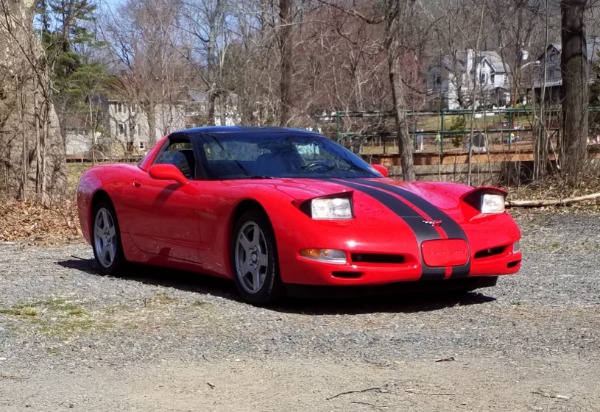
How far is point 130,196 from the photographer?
7.85m

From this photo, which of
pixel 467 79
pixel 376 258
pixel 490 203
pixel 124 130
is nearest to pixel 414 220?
pixel 376 258

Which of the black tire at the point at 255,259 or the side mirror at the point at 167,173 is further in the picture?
the side mirror at the point at 167,173

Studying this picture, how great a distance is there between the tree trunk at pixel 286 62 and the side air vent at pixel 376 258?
53.3 feet

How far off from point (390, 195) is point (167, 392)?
2.78 metres

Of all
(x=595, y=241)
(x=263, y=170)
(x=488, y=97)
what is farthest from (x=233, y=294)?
(x=488, y=97)

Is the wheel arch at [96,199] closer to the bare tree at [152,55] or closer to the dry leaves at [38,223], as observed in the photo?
the dry leaves at [38,223]

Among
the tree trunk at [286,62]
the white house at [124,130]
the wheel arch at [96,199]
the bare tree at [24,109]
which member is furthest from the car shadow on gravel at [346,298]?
the tree trunk at [286,62]

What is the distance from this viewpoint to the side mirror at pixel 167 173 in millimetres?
7109

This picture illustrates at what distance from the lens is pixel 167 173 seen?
7.14m

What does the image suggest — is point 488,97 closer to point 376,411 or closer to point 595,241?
point 595,241

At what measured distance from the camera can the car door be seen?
7133mm

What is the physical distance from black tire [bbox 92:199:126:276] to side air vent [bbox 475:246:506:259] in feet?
10.6

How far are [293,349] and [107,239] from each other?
12.3 feet

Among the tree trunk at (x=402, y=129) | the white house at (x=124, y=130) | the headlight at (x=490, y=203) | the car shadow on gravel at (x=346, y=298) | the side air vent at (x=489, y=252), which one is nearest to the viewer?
the car shadow on gravel at (x=346, y=298)
